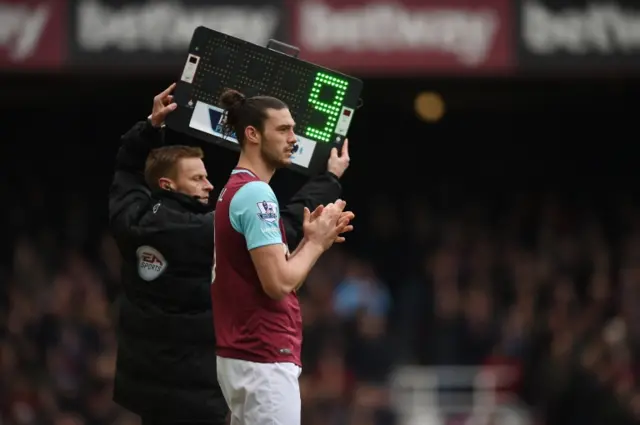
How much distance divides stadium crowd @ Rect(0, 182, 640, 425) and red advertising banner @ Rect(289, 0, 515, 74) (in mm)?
2367

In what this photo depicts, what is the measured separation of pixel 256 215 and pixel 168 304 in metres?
1.20

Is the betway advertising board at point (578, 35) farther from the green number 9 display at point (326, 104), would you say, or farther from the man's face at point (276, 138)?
the man's face at point (276, 138)

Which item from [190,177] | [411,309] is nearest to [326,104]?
[190,177]

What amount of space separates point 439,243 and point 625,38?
353cm

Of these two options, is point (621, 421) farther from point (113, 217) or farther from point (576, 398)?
point (113, 217)

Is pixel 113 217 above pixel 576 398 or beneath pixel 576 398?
above

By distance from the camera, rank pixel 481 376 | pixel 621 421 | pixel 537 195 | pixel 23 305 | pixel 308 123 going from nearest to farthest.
A: pixel 308 123
pixel 621 421
pixel 481 376
pixel 23 305
pixel 537 195

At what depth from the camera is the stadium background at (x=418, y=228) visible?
501 inches

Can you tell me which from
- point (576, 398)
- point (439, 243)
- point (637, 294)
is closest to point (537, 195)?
point (439, 243)

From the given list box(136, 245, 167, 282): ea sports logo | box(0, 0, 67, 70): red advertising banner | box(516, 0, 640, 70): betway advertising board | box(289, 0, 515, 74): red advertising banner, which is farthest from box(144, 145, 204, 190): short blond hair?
box(516, 0, 640, 70): betway advertising board

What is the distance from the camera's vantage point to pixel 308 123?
6.09m

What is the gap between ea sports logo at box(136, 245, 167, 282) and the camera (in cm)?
612

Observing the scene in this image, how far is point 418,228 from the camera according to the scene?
15.8 metres

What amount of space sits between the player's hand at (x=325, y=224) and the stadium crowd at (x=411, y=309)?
7248 millimetres
